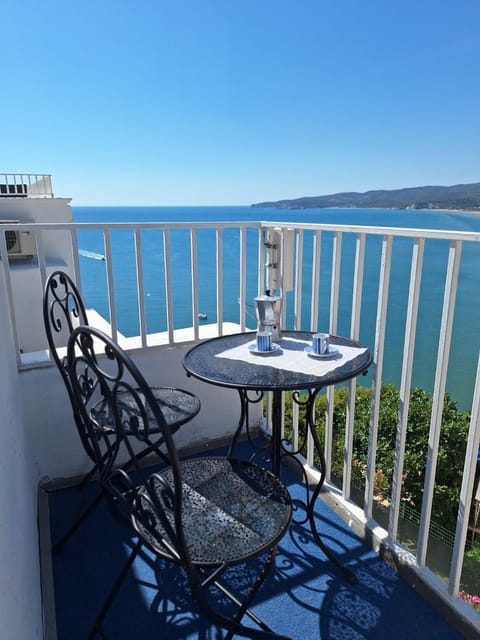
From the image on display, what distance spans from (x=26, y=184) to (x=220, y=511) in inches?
683

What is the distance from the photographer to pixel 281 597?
1.51 meters

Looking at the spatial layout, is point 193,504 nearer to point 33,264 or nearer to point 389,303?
point 389,303

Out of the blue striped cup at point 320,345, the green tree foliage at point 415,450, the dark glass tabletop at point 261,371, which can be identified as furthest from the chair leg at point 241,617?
the green tree foliage at point 415,450

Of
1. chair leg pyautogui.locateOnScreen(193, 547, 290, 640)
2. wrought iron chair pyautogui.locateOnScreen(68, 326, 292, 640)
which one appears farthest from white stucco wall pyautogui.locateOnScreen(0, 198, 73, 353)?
chair leg pyautogui.locateOnScreen(193, 547, 290, 640)

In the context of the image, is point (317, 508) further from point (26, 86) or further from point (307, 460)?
point (26, 86)

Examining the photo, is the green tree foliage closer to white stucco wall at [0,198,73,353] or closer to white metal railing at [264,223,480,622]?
white metal railing at [264,223,480,622]

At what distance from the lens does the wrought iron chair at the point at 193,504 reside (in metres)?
0.90

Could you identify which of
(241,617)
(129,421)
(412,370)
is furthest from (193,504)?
(412,370)

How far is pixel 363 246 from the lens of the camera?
173cm

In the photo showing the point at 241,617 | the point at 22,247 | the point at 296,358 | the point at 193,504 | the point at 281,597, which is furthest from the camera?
the point at 22,247

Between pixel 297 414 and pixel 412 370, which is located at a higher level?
pixel 412 370

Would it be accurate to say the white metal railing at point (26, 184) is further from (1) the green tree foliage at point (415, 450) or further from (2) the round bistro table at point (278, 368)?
(2) the round bistro table at point (278, 368)

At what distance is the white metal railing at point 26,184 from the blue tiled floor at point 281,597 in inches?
615

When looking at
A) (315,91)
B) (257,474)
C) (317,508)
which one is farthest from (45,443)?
(315,91)
